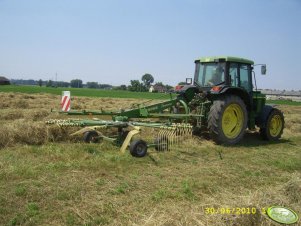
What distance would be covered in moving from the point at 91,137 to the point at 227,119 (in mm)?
3596

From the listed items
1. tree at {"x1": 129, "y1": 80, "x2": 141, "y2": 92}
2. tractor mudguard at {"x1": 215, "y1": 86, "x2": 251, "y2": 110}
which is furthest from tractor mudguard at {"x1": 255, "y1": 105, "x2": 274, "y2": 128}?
tree at {"x1": 129, "y1": 80, "x2": 141, "y2": 92}

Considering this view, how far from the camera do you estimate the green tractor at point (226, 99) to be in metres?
8.62

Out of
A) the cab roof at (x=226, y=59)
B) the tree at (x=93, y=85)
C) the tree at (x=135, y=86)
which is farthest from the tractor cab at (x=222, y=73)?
the tree at (x=93, y=85)

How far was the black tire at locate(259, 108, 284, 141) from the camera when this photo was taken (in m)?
10.0

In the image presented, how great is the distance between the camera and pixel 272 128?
407 inches

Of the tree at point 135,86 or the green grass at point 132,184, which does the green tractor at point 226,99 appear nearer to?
the green grass at point 132,184

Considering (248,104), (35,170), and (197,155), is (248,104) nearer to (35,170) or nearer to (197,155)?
(197,155)

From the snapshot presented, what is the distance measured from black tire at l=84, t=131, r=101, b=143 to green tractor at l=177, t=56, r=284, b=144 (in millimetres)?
2537

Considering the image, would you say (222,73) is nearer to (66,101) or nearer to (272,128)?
(272,128)

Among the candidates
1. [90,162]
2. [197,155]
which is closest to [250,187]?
[197,155]

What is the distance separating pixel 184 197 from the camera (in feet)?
14.7

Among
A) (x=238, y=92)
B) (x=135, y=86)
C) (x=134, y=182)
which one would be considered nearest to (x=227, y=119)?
(x=238, y=92)
